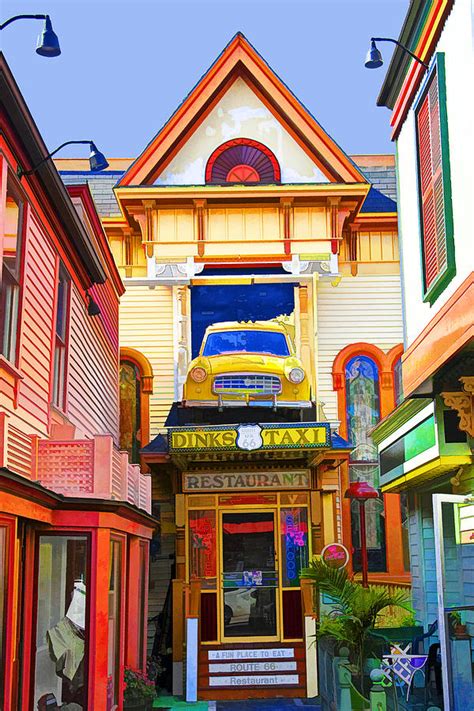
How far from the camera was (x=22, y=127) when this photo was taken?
10.3m

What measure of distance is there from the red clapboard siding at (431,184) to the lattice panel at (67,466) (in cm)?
458

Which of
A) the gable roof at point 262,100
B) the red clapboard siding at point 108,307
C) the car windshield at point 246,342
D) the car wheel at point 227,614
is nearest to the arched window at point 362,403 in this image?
the car windshield at point 246,342

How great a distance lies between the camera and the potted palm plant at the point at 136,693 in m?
13.1

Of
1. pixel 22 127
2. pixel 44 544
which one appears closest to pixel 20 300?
pixel 22 127

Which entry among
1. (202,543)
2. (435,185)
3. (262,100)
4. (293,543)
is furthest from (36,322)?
(262,100)

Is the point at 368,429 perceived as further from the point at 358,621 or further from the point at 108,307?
the point at 358,621

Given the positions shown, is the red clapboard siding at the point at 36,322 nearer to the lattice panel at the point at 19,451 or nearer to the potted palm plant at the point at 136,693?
the lattice panel at the point at 19,451

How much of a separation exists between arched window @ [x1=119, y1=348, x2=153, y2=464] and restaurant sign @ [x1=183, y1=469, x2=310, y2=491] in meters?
3.05

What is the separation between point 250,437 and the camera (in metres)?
17.6

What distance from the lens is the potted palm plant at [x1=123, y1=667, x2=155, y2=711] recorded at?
13.1m

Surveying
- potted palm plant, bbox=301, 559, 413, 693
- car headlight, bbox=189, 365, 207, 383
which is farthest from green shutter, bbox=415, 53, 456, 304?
car headlight, bbox=189, 365, 207, 383

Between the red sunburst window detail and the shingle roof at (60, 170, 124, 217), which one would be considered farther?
the shingle roof at (60, 170, 124, 217)

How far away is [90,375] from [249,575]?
5.47 m

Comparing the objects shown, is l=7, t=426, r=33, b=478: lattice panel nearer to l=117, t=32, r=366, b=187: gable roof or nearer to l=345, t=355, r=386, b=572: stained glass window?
l=345, t=355, r=386, b=572: stained glass window
